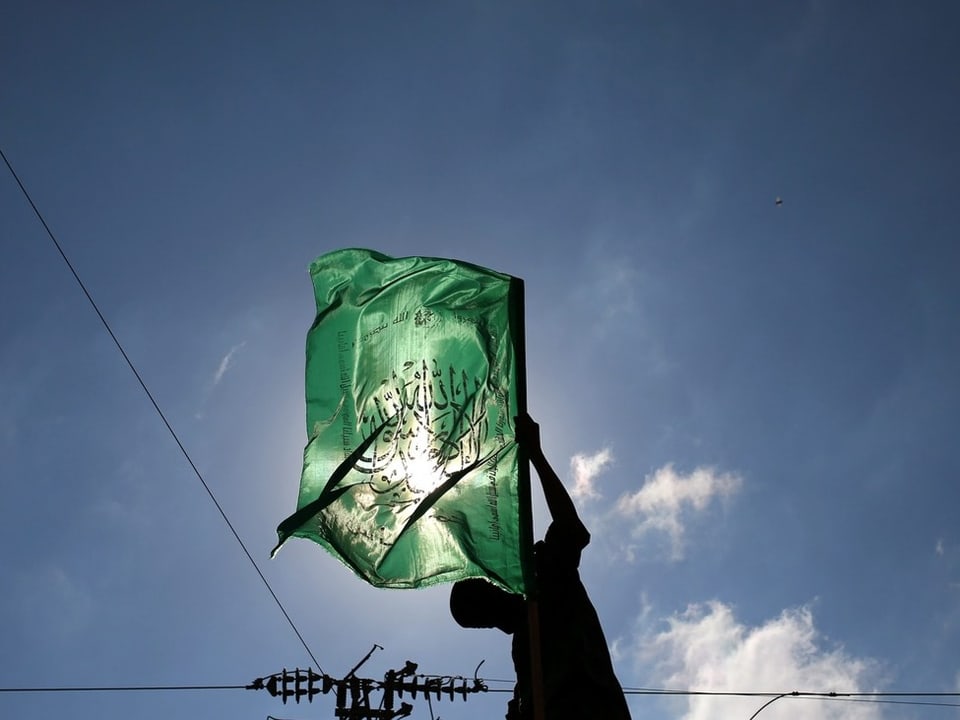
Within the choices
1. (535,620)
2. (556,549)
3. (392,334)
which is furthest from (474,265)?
(535,620)

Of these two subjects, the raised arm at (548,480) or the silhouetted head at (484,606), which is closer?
the raised arm at (548,480)

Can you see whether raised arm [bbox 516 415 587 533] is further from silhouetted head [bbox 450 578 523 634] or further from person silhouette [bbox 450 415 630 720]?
silhouetted head [bbox 450 578 523 634]

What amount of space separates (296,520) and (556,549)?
7.02 ft

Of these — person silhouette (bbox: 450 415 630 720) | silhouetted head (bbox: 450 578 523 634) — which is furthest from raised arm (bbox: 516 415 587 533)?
silhouetted head (bbox: 450 578 523 634)

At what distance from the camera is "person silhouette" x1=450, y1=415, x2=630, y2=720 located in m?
4.16

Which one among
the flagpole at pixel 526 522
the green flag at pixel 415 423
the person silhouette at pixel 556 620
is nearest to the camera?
the flagpole at pixel 526 522

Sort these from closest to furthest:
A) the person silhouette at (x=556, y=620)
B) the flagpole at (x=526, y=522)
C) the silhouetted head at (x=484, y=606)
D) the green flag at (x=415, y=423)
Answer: the flagpole at (x=526, y=522)
the person silhouette at (x=556, y=620)
the silhouetted head at (x=484, y=606)
the green flag at (x=415, y=423)

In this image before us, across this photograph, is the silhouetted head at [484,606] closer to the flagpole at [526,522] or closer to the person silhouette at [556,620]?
the person silhouette at [556,620]

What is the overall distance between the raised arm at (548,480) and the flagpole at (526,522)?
0.05 metres

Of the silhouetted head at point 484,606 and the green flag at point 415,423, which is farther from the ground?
the green flag at point 415,423

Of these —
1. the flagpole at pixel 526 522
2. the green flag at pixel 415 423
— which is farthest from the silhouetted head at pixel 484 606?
the flagpole at pixel 526 522

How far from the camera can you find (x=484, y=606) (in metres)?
5.06

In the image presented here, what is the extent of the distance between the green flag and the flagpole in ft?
Result: 0.04

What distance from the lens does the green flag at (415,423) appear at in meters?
5.27
